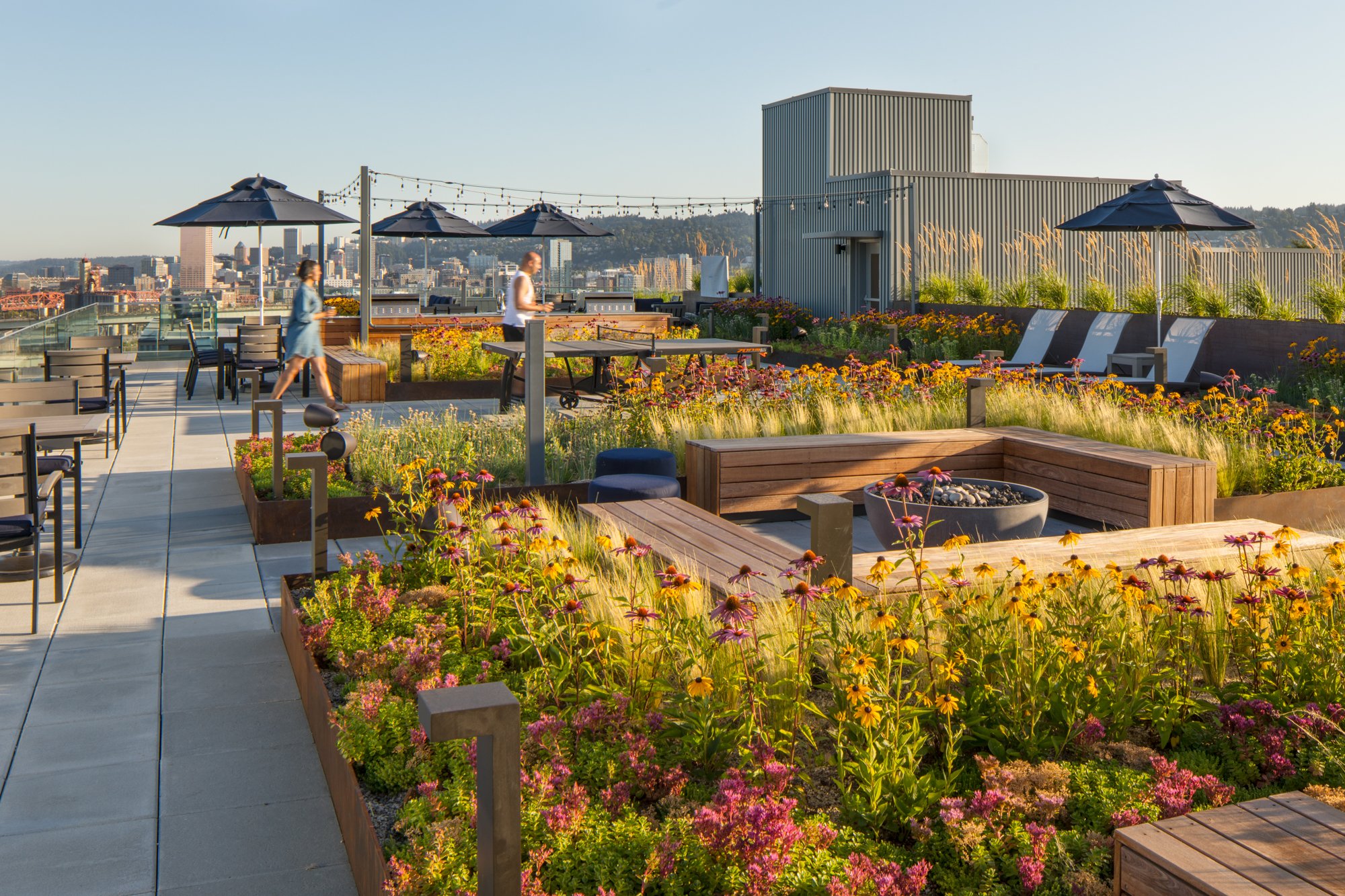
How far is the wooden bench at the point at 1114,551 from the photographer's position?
13.7 feet

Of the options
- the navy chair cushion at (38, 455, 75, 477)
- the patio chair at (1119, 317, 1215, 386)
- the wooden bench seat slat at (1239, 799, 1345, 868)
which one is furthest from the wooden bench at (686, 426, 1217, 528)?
the patio chair at (1119, 317, 1215, 386)

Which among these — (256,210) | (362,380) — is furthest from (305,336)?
(256,210)

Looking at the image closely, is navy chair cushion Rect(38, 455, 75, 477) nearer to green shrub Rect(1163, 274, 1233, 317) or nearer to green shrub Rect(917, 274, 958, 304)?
green shrub Rect(1163, 274, 1233, 317)

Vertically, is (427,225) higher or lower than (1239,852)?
higher

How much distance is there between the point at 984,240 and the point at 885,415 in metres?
13.2

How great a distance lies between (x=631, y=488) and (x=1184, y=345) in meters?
7.29

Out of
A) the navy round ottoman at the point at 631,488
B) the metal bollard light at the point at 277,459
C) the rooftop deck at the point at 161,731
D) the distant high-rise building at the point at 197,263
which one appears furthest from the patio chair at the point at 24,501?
the distant high-rise building at the point at 197,263

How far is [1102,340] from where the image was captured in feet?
39.4

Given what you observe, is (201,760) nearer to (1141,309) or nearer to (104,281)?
(1141,309)

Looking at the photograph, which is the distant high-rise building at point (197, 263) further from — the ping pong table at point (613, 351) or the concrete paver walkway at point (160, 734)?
the concrete paver walkway at point (160, 734)

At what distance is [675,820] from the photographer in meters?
2.52

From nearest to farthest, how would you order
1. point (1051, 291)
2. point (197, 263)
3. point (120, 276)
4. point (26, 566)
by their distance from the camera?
point (26, 566) → point (1051, 291) → point (197, 263) → point (120, 276)

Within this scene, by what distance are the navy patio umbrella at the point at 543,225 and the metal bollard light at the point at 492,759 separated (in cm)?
1657

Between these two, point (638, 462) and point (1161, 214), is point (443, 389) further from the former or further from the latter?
point (1161, 214)
